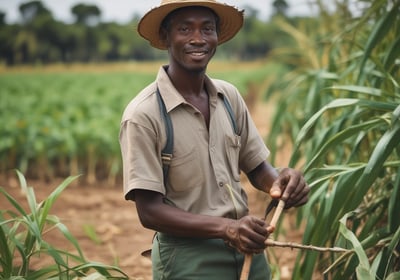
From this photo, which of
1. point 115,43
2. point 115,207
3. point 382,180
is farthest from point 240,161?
point 115,43

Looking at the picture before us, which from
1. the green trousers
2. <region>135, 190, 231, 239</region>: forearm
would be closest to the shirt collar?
<region>135, 190, 231, 239</region>: forearm

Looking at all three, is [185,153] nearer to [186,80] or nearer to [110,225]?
[186,80]

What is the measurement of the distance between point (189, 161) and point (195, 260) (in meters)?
0.30

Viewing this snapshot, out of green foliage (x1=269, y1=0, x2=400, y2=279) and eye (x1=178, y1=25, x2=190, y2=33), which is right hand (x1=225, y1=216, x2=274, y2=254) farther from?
eye (x1=178, y1=25, x2=190, y2=33)

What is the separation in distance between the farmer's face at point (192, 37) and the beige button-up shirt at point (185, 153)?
99 millimetres

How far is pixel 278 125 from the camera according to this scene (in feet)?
12.7

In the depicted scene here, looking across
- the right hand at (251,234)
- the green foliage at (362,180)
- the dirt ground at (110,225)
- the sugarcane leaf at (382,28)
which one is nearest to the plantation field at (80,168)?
the dirt ground at (110,225)

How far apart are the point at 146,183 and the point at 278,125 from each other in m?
2.35

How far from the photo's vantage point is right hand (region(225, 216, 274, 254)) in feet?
4.79

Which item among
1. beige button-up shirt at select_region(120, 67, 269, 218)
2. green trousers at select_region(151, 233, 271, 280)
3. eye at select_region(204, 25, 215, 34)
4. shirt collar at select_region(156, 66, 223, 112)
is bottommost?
green trousers at select_region(151, 233, 271, 280)

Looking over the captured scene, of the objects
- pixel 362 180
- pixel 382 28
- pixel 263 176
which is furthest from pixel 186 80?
pixel 382 28

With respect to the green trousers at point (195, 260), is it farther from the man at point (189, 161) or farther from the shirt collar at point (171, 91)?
the shirt collar at point (171, 91)

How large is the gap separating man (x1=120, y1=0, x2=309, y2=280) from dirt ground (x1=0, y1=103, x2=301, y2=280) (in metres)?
0.86

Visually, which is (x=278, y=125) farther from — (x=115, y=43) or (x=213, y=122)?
(x=115, y=43)
